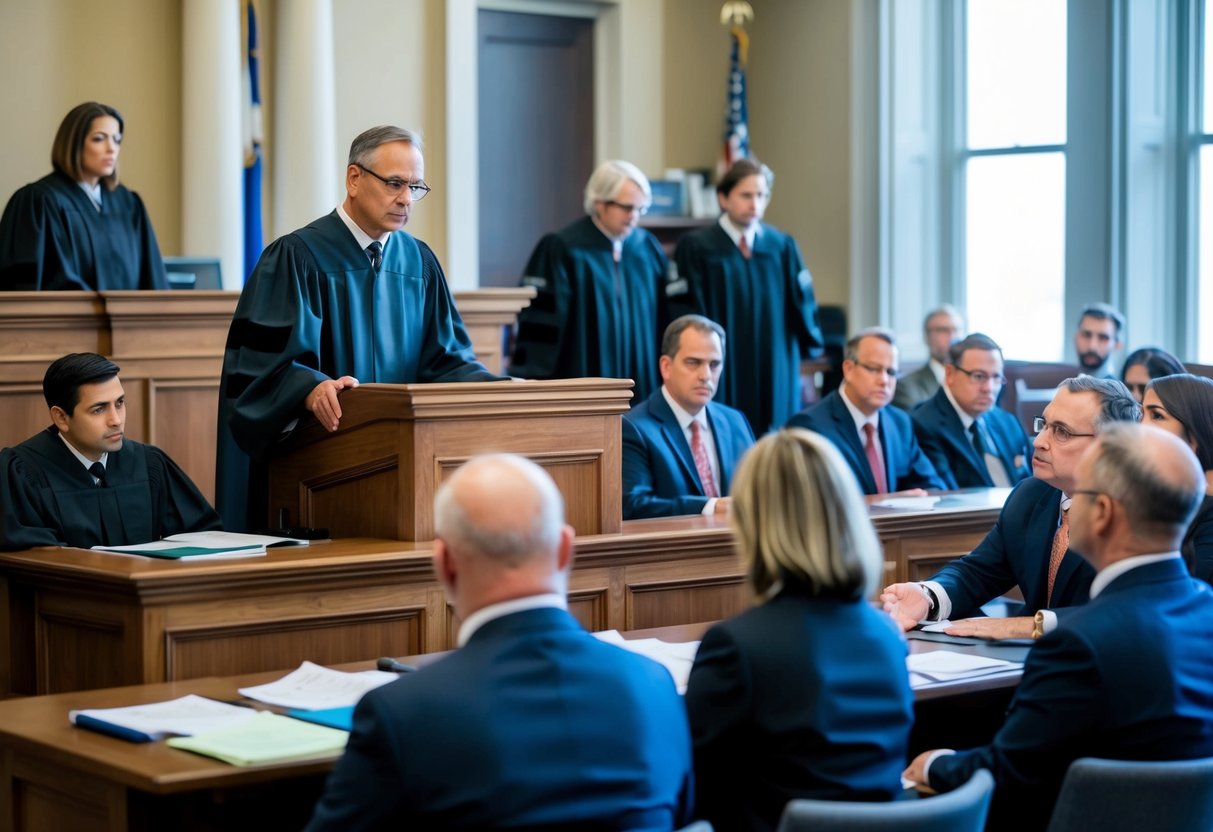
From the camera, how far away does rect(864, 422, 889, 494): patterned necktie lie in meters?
6.50

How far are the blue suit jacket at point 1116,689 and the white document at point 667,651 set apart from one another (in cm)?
74

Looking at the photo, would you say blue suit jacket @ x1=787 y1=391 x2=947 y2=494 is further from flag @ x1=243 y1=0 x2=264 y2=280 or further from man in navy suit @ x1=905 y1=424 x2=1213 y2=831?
man in navy suit @ x1=905 y1=424 x2=1213 y2=831

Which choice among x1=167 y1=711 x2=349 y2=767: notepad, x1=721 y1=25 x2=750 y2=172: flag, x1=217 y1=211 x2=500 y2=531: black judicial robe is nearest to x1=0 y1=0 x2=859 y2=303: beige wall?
x1=721 y1=25 x2=750 y2=172: flag

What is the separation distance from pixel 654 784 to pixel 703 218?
331 inches

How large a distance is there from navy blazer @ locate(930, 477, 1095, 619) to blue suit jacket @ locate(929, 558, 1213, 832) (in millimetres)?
1263

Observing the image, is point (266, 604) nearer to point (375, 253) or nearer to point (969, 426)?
point (375, 253)

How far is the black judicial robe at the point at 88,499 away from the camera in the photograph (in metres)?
4.47

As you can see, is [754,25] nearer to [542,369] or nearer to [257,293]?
[542,369]

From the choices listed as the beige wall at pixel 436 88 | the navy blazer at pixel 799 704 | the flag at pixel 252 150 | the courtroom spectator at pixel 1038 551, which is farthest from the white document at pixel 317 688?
the beige wall at pixel 436 88

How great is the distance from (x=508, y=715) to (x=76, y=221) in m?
5.61

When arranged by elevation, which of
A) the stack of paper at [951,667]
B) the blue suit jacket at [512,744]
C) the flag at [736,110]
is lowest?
the stack of paper at [951,667]

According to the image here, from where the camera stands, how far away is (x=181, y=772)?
106 inches

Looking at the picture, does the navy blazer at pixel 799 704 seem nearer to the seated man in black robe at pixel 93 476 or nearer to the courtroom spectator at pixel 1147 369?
the seated man in black robe at pixel 93 476

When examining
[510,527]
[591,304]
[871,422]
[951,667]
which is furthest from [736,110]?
[510,527]
